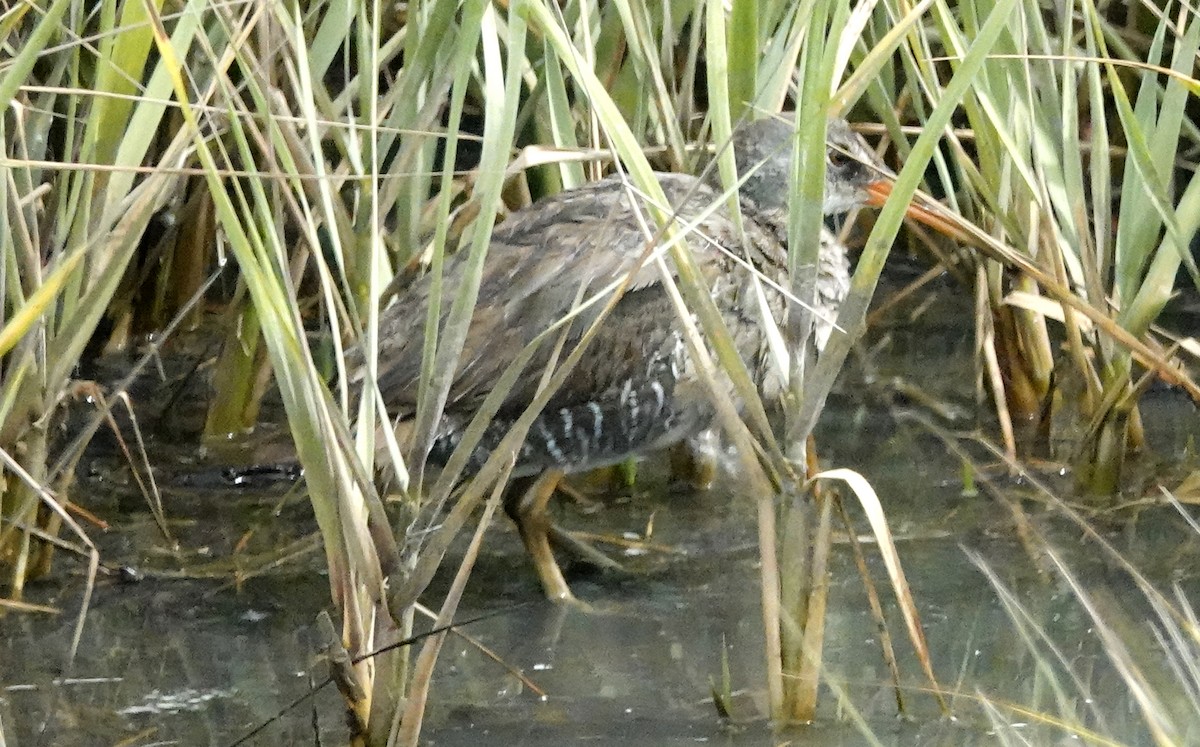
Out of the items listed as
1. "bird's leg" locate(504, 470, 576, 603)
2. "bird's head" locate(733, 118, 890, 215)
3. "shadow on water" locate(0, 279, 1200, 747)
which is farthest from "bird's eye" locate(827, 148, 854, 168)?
"bird's leg" locate(504, 470, 576, 603)

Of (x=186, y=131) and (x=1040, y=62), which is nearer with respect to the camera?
(x=186, y=131)

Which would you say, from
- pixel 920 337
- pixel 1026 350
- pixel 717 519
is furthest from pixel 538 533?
pixel 920 337

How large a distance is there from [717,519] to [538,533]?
43 cm

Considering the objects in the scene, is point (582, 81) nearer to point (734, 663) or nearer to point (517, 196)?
point (734, 663)

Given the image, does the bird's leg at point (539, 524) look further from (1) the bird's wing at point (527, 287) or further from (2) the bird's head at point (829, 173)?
(2) the bird's head at point (829, 173)

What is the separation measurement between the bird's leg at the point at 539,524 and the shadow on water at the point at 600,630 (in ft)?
0.16

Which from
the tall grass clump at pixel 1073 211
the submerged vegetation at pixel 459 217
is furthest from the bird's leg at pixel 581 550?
the tall grass clump at pixel 1073 211

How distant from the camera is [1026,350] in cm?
366

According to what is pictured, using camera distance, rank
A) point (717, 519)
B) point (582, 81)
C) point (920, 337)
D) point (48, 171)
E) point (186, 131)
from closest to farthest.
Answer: point (582, 81) < point (186, 131) < point (48, 171) < point (717, 519) < point (920, 337)

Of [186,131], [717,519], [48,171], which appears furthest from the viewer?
[717,519]

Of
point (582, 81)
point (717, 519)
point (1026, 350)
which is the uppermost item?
point (582, 81)

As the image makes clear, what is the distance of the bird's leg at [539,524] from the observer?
3.03m

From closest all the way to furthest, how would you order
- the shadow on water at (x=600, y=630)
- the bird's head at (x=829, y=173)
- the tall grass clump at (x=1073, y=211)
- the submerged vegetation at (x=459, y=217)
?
1. the submerged vegetation at (x=459, y=217)
2. the shadow on water at (x=600, y=630)
3. the tall grass clump at (x=1073, y=211)
4. the bird's head at (x=829, y=173)

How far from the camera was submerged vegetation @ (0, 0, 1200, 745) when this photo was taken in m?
1.94
